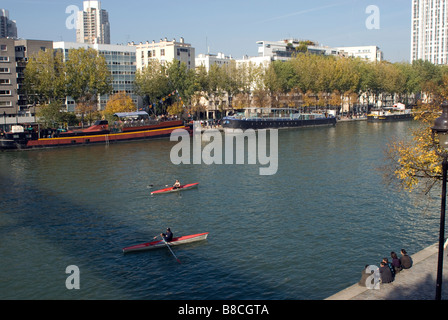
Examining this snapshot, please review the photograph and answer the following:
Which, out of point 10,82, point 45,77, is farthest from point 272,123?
point 10,82

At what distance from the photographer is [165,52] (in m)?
116

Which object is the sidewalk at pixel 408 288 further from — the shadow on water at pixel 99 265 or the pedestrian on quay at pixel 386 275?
the shadow on water at pixel 99 265

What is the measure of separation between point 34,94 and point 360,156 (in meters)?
62.7

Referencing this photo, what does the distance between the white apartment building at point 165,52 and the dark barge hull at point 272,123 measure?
3078 centimetres

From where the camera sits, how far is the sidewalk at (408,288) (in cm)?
1573

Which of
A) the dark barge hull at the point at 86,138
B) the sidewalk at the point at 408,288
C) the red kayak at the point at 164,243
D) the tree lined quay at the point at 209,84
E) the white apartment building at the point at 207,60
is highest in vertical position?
the white apartment building at the point at 207,60

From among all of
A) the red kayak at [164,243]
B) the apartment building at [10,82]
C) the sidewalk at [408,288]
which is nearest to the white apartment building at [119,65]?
the apartment building at [10,82]

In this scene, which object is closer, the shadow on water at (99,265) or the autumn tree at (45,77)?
the shadow on water at (99,265)

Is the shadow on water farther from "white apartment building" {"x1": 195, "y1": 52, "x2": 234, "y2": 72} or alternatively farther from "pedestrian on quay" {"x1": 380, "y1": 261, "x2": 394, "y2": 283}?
"white apartment building" {"x1": 195, "y1": 52, "x2": 234, "y2": 72}

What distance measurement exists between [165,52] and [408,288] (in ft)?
350

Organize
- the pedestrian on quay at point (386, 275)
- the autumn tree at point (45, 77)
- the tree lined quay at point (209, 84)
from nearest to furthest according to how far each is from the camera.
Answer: the pedestrian on quay at point (386, 275), the autumn tree at point (45, 77), the tree lined quay at point (209, 84)

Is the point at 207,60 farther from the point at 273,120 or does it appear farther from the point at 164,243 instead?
the point at 164,243

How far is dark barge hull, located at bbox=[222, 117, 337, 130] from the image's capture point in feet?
303

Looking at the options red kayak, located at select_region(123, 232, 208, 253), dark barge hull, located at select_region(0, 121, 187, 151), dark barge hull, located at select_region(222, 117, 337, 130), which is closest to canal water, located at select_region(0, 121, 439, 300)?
red kayak, located at select_region(123, 232, 208, 253)
